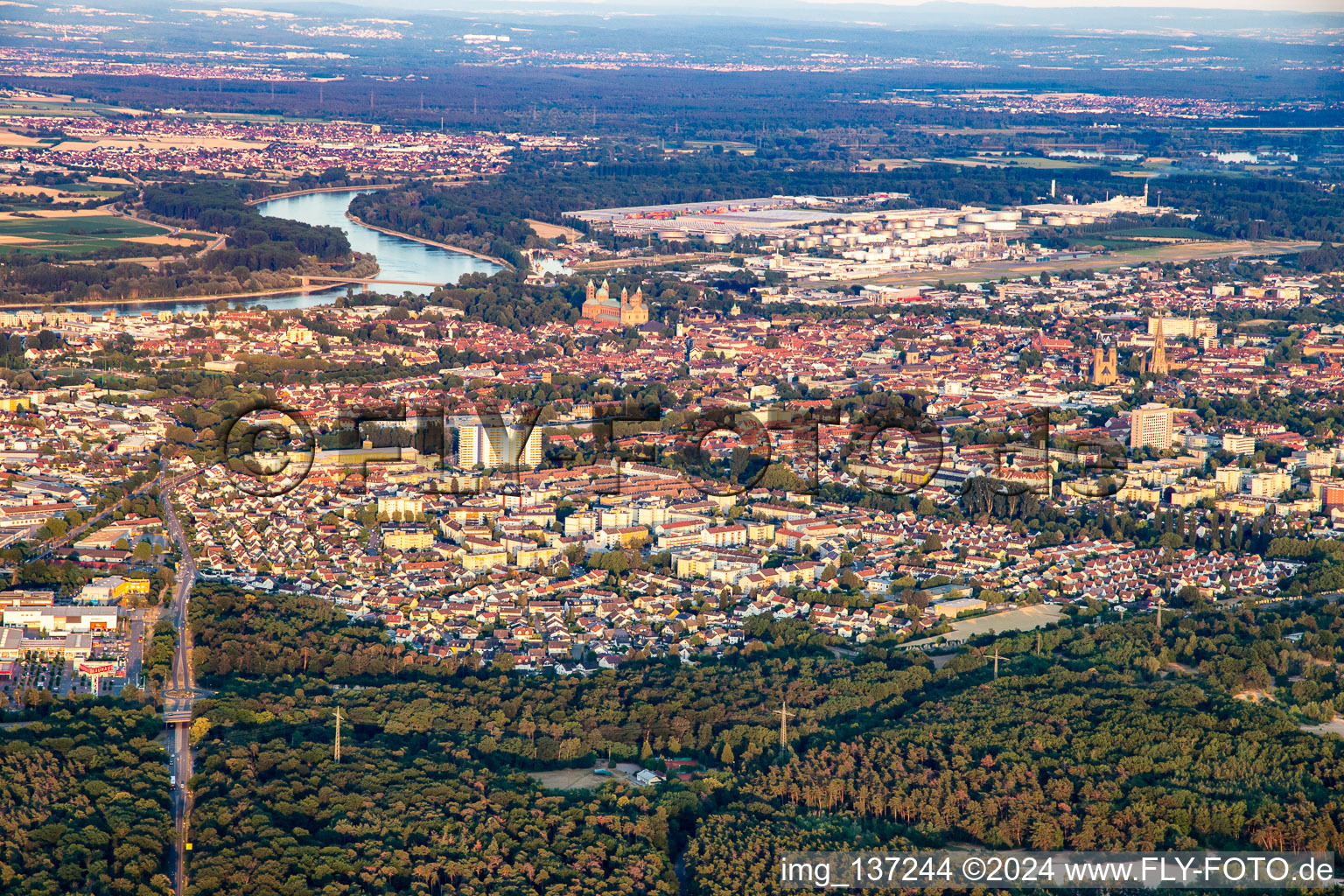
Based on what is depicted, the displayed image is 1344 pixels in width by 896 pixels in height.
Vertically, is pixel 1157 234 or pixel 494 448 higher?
pixel 1157 234

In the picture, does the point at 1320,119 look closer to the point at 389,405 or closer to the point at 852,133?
the point at 852,133

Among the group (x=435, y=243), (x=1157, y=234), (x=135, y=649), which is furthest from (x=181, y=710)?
(x=1157, y=234)

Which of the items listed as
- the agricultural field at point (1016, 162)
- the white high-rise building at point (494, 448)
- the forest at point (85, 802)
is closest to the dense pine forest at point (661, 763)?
the forest at point (85, 802)

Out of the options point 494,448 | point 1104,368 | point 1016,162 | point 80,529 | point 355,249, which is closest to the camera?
point 80,529

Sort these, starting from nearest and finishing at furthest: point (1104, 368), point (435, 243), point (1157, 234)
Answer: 1. point (1104, 368)
2. point (435, 243)
3. point (1157, 234)

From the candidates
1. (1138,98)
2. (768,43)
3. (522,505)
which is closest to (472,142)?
(1138,98)

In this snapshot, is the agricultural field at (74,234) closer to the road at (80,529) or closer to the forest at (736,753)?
the road at (80,529)

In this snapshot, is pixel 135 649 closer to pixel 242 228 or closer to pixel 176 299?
pixel 176 299
